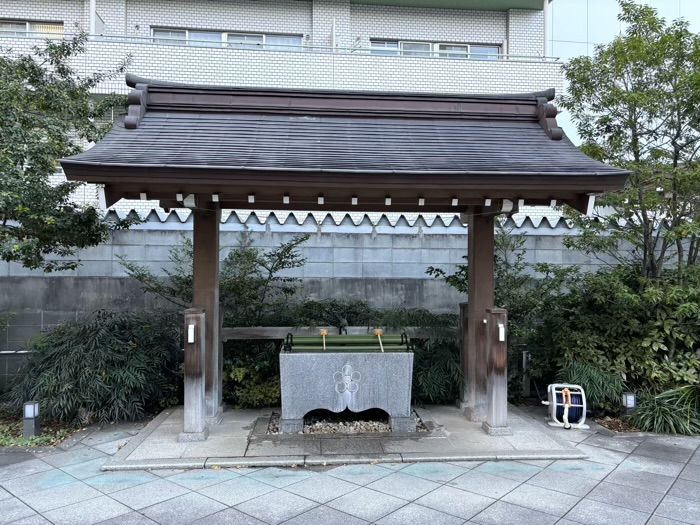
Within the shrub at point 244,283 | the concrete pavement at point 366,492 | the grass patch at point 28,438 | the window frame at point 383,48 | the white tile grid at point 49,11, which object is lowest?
the grass patch at point 28,438

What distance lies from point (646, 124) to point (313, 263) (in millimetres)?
5413

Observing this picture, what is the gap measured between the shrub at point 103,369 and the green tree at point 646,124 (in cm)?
632

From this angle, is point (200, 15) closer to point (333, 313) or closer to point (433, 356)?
point (333, 313)

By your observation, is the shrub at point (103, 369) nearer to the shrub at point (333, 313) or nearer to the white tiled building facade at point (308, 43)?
the shrub at point (333, 313)

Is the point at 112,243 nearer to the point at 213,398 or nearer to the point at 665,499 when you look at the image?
the point at 213,398

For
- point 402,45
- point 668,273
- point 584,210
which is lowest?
point 668,273

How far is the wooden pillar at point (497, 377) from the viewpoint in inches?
224

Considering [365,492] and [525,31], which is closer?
[365,492]

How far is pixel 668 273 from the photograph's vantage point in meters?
6.78

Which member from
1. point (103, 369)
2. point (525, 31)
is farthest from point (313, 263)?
point (525, 31)

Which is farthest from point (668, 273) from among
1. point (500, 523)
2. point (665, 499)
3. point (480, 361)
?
point (500, 523)

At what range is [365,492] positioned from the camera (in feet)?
13.9

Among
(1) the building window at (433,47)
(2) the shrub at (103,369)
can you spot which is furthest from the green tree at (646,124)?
(1) the building window at (433,47)

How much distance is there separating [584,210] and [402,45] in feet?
32.4
